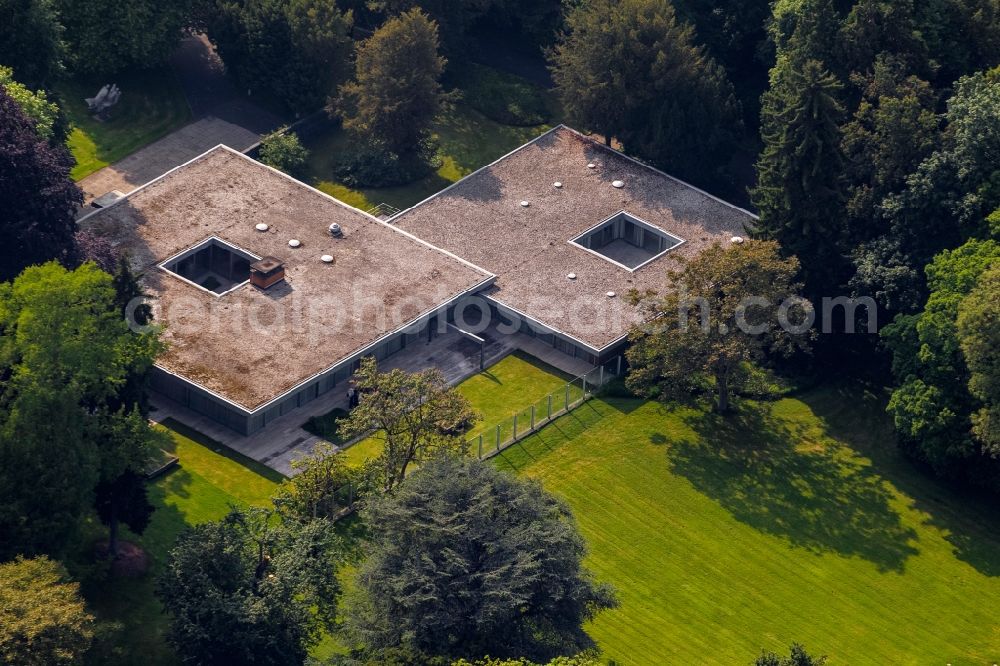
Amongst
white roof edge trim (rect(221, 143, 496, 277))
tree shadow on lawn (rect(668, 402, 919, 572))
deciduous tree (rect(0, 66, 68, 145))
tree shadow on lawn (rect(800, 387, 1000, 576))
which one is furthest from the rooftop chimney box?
tree shadow on lawn (rect(800, 387, 1000, 576))

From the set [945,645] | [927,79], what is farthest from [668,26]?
[945,645]

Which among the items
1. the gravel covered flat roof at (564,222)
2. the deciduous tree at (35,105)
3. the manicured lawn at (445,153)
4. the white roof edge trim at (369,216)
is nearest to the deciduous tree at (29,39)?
the deciduous tree at (35,105)

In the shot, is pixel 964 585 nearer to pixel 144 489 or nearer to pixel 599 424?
pixel 599 424

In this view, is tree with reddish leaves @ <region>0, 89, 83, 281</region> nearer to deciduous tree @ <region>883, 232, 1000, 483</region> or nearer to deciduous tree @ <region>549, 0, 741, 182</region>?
deciduous tree @ <region>549, 0, 741, 182</region>

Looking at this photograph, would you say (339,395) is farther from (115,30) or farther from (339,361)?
(115,30)

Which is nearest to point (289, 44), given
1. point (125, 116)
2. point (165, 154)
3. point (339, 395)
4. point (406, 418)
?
point (165, 154)

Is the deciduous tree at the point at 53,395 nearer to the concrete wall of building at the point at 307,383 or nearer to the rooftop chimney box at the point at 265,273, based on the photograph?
the concrete wall of building at the point at 307,383

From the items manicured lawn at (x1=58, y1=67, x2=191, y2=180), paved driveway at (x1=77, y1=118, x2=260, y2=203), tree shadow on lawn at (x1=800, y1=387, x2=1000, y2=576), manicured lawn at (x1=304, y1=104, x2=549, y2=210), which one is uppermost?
manicured lawn at (x1=58, y1=67, x2=191, y2=180)
